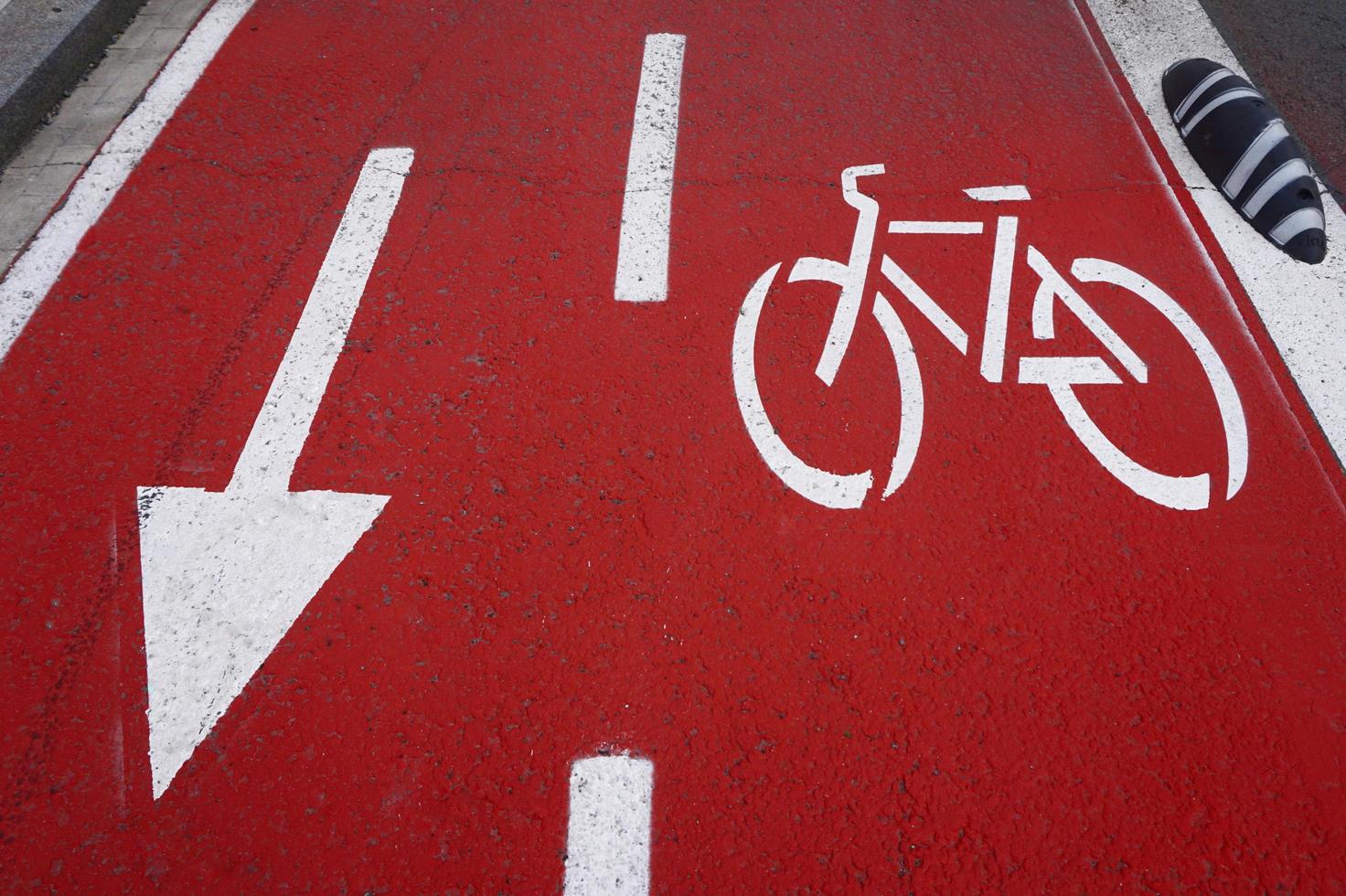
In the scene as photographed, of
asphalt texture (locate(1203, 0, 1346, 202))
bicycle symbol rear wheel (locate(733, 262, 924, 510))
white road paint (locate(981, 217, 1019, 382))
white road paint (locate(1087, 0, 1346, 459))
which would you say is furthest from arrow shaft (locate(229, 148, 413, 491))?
asphalt texture (locate(1203, 0, 1346, 202))

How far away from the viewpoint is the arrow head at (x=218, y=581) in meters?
2.82

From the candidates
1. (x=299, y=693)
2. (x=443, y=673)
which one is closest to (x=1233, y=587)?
(x=443, y=673)

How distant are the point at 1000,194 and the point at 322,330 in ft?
11.3

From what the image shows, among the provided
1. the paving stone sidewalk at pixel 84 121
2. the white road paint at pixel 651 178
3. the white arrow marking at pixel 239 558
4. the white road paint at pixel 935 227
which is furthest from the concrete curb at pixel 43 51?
the white road paint at pixel 935 227

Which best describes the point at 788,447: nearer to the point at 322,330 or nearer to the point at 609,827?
the point at 609,827

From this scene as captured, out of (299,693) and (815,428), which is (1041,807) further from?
(299,693)

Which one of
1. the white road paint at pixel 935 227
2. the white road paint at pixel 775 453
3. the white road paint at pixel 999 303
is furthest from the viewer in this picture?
the white road paint at pixel 935 227

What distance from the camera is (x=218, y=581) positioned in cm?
309

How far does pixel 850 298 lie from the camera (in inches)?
152

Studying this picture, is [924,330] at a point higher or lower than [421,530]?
higher

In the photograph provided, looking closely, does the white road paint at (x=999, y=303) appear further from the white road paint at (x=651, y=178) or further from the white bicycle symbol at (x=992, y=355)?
the white road paint at (x=651, y=178)

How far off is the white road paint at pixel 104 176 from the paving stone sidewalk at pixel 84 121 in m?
0.07

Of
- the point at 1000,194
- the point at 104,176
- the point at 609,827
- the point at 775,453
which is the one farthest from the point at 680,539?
the point at 104,176

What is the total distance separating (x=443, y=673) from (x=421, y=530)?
0.60 m
